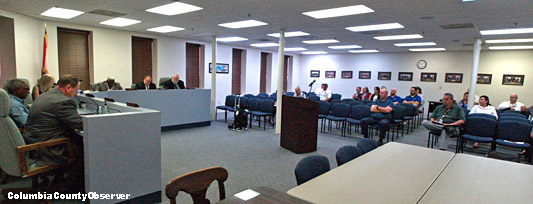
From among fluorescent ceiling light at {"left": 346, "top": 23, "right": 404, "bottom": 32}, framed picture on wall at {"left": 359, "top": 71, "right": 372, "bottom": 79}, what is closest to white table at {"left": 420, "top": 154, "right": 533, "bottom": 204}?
fluorescent ceiling light at {"left": 346, "top": 23, "right": 404, "bottom": 32}

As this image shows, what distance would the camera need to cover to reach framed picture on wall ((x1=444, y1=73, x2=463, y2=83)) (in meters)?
11.5

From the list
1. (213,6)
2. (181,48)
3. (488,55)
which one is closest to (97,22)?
(181,48)

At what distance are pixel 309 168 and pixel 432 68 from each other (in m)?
12.0

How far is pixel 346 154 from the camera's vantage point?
288 cm

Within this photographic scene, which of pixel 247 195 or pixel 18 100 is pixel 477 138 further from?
pixel 18 100

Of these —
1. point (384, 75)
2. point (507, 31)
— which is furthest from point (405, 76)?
point (507, 31)

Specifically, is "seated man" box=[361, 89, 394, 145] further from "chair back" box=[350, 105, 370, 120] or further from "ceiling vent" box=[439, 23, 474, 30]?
"ceiling vent" box=[439, 23, 474, 30]

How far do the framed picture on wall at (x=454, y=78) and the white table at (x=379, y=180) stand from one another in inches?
408

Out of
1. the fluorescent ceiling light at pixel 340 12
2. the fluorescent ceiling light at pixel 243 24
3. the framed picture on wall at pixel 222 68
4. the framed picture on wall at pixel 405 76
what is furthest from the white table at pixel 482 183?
the framed picture on wall at pixel 405 76

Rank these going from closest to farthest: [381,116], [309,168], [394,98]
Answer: [309,168] → [381,116] → [394,98]

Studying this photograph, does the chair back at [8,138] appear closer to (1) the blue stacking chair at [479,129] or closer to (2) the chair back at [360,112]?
(2) the chair back at [360,112]

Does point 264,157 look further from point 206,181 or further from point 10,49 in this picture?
point 10,49

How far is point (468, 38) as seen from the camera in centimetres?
802

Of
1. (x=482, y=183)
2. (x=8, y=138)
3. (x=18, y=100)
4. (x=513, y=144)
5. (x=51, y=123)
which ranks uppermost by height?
(x=18, y=100)
